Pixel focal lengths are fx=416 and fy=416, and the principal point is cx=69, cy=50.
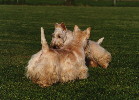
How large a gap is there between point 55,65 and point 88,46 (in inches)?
86.8

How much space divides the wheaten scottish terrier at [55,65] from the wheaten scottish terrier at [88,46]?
0.71 meters

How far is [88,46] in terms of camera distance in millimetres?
9117

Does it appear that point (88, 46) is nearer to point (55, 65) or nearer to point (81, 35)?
point (81, 35)

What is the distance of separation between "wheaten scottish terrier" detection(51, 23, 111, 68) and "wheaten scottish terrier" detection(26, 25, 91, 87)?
711mm

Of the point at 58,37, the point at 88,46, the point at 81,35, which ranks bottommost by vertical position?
the point at 88,46

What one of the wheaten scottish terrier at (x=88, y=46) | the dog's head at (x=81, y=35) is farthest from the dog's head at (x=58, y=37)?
the dog's head at (x=81, y=35)

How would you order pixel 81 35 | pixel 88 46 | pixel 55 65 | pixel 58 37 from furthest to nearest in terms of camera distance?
pixel 88 46 → pixel 58 37 → pixel 81 35 → pixel 55 65

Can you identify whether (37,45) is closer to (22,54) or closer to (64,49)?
(22,54)

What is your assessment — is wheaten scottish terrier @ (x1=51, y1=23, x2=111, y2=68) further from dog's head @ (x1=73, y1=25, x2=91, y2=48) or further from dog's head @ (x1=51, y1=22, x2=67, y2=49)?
dog's head @ (x1=73, y1=25, x2=91, y2=48)

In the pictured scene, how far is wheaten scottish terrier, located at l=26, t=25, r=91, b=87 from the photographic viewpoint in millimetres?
7004

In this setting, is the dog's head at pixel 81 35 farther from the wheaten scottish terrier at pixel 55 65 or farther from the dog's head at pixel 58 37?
the dog's head at pixel 58 37

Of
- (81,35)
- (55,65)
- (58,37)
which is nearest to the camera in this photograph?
(55,65)

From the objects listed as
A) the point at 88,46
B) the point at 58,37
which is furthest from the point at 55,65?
the point at 88,46

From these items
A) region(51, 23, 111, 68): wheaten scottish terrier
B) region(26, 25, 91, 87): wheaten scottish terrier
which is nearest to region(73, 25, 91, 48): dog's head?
region(26, 25, 91, 87): wheaten scottish terrier
